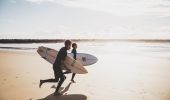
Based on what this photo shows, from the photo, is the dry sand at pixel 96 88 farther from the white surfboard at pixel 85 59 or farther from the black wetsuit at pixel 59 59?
the black wetsuit at pixel 59 59

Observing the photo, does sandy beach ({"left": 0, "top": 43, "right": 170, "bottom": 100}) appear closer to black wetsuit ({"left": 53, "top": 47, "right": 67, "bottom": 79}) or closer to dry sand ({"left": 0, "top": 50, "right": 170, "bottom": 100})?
dry sand ({"left": 0, "top": 50, "right": 170, "bottom": 100})

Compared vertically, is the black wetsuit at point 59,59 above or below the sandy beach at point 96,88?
above

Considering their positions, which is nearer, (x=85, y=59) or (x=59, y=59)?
(x=59, y=59)

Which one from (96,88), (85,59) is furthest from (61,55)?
(85,59)

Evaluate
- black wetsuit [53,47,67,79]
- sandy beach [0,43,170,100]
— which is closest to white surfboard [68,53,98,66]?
sandy beach [0,43,170,100]

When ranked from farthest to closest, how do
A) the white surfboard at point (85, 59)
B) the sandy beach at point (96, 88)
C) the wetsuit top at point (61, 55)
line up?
the white surfboard at point (85, 59) < the sandy beach at point (96, 88) < the wetsuit top at point (61, 55)

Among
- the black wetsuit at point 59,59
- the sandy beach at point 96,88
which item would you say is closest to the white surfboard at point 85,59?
the sandy beach at point 96,88

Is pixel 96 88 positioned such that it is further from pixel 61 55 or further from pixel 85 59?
pixel 85 59

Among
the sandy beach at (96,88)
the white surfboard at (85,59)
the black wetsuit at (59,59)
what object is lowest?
the sandy beach at (96,88)

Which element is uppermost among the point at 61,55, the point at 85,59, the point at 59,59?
the point at 61,55

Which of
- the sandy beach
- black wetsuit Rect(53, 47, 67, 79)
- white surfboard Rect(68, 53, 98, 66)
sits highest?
black wetsuit Rect(53, 47, 67, 79)

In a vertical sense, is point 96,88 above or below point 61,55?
below

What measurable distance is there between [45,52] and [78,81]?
2.00 metres

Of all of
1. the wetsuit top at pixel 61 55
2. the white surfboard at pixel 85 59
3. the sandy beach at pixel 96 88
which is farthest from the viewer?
the white surfboard at pixel 85 59
